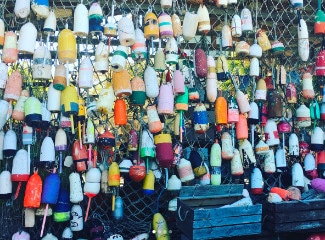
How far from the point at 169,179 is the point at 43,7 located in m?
1.31

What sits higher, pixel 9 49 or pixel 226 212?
pixel 9 49

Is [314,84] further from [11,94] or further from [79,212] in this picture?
[11,94]

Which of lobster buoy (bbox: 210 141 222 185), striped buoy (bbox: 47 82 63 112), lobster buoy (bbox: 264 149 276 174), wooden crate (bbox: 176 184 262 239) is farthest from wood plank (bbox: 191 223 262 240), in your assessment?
striped buoy (bbox: 47 82 63 112)

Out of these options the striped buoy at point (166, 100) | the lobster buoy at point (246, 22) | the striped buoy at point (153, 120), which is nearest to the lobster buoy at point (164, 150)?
the striped buoy at point (153, 120)

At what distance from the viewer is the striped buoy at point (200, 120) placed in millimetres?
2566

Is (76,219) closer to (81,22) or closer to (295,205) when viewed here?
(81,22)

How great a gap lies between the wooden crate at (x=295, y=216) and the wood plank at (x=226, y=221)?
0.11 metres

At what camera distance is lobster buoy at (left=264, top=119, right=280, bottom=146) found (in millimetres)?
2742

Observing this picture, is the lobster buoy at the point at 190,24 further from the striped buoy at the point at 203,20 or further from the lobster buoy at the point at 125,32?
the lobster buoy at the point at 125,32

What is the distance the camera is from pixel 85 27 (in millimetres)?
2389

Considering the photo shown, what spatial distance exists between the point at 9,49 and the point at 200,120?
124cm

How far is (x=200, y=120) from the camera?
2568 millimetres

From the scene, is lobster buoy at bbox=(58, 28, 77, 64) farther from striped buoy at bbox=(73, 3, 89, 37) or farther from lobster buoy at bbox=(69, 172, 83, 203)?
lobster buoy at bbox=(69, 172, 83, 203)

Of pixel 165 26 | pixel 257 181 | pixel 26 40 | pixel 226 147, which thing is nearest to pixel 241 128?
pixel 226 147
